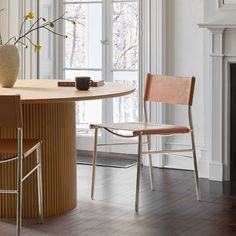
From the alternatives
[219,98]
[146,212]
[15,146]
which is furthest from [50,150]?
[219,98]

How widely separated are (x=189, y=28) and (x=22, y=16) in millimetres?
1676

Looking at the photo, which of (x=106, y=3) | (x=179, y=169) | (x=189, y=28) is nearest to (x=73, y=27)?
(x=106, y=3)

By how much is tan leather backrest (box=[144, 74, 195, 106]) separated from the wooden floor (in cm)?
69

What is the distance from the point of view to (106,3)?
628 centimetres

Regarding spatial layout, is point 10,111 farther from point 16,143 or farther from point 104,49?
point 104,49

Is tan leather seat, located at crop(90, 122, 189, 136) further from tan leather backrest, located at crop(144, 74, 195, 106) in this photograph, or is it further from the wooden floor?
the wooden floor

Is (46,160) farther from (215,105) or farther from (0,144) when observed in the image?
(215,105)

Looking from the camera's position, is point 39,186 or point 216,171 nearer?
point 39,186

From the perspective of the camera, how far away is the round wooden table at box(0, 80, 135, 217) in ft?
13.5

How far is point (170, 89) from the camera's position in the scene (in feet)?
15.6

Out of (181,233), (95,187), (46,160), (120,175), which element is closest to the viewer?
(181,233)

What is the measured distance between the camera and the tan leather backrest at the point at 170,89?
4629 mm

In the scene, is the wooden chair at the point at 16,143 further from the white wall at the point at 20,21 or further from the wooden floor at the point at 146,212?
the white wall at the point at 20,21

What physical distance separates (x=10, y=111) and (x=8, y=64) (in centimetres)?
89
